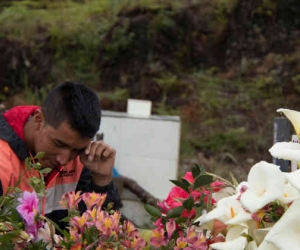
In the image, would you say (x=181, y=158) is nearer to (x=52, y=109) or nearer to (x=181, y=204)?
(x=52, y=109)

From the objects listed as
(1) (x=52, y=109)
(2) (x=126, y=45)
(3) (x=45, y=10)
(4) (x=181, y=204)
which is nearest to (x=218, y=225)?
(4) (x=181, y=204)

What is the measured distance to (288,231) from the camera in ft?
2.95

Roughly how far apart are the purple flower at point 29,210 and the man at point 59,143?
2.15 feet

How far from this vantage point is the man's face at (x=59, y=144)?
5.77ft

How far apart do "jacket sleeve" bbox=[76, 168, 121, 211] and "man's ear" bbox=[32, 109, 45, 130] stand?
0.84ft

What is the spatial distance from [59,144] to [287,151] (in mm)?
901

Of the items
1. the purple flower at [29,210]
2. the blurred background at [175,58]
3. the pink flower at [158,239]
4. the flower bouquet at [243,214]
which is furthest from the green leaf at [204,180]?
the blurred background at [175,58]

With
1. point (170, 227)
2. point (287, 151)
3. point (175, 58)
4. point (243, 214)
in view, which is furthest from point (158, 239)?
point (175, 58)

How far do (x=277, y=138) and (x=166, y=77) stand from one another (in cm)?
604

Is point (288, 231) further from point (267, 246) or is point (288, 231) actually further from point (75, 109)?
point (75, 109)

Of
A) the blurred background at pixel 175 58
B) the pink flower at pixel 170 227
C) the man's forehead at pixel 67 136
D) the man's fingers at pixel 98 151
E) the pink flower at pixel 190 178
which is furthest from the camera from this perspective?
the blurred background at pixel 175 58

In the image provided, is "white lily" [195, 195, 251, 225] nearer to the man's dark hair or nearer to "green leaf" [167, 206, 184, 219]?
"green leaf" [167, 206, 184, 219]

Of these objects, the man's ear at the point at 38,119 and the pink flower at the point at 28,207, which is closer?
the pink flower at the point at 28,207

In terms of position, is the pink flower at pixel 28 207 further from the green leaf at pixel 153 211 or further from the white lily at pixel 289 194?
the white lily at pixel 289 194
